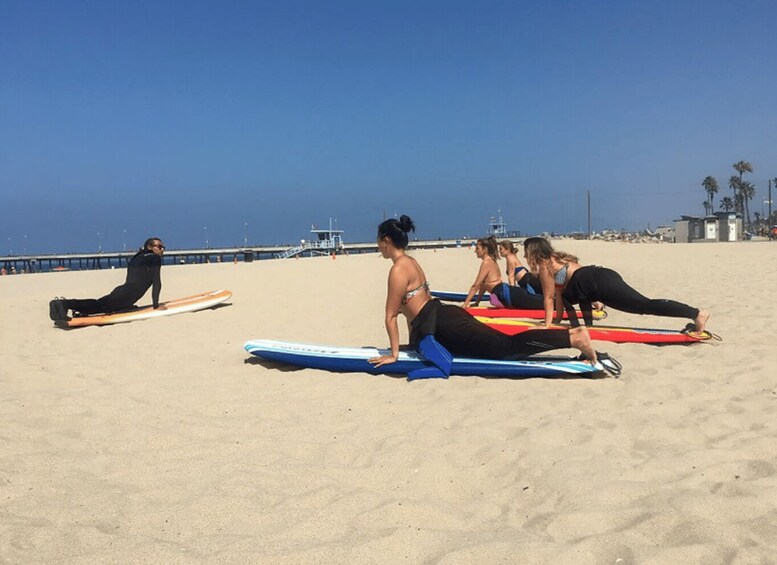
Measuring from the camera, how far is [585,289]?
6.28 m

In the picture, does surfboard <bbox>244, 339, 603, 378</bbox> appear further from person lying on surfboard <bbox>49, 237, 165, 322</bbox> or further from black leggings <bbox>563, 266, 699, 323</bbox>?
person lying on surfboard <bbox>49, 237, 165, 322</bbox>

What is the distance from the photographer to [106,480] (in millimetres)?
3072

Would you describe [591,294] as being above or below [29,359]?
above

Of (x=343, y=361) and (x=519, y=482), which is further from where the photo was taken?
(x=343, y=361)

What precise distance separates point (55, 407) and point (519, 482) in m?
3.69

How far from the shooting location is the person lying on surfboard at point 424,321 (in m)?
4.87

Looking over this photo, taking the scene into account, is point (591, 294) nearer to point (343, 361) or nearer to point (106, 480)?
point (343, 361)

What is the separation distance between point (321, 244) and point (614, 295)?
74.6 m

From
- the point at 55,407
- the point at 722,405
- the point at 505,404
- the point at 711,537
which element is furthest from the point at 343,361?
the point at 711,537

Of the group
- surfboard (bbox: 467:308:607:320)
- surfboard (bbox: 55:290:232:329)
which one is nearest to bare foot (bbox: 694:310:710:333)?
surfboard (bbox: 467:308:607:320)

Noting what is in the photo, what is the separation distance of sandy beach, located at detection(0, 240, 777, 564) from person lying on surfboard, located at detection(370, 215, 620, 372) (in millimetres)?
312

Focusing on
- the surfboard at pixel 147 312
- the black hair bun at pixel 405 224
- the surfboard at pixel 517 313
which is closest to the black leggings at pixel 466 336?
the black hair bun at pixel 405 224

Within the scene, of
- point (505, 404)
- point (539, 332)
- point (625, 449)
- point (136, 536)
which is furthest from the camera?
point (539, 332)

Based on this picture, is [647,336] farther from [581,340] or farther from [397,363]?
[397,363]
